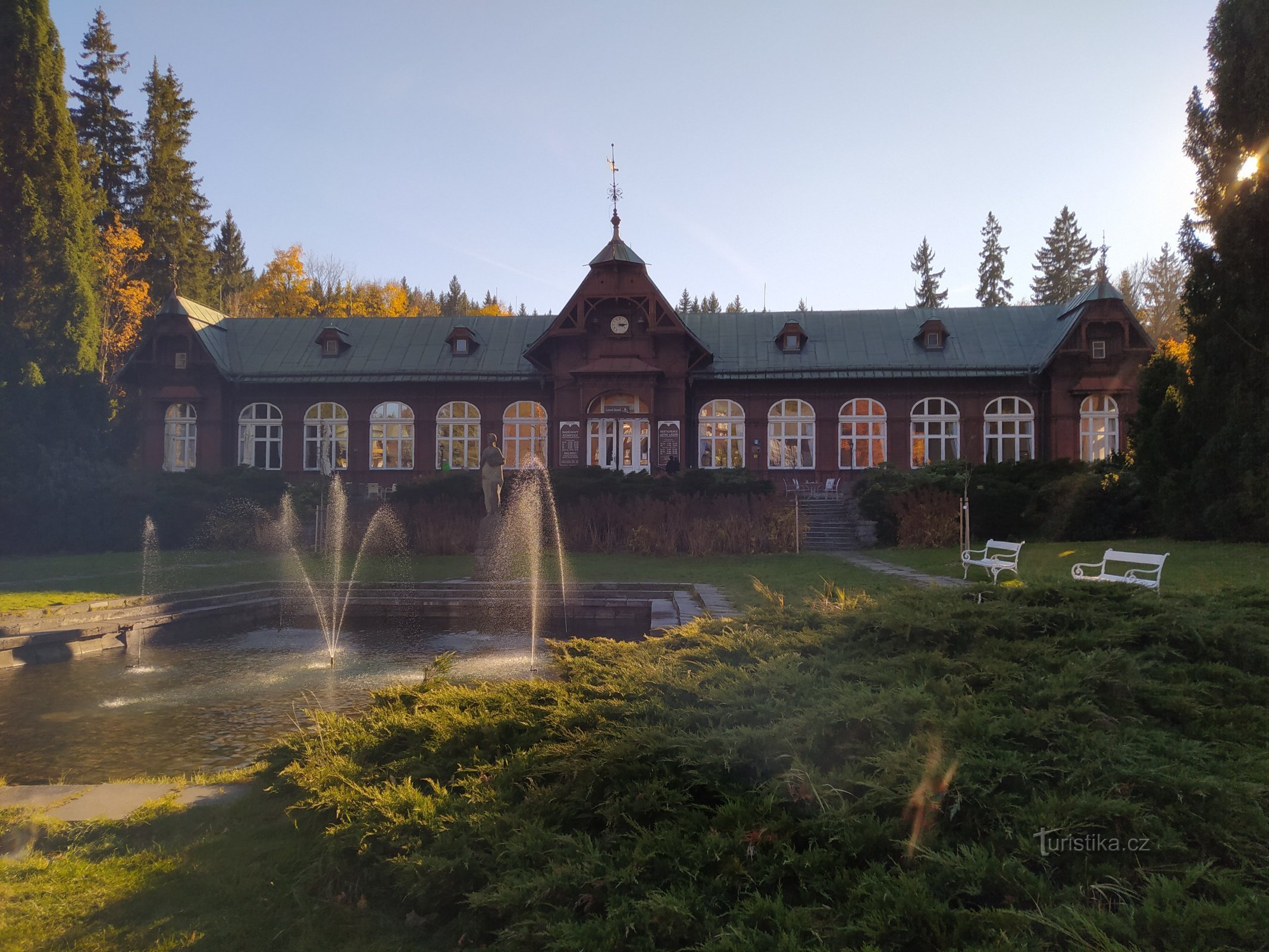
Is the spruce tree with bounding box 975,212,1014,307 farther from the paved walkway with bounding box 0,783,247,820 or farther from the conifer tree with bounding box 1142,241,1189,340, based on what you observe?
the paved walkway with bounding box 0,783,247,820

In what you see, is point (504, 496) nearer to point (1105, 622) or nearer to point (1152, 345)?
point (1105, 622)

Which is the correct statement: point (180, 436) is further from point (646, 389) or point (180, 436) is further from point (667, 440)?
point (667, 440)

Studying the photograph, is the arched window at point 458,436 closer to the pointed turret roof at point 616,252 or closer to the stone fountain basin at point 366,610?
the pointed turret roof at point 616,252

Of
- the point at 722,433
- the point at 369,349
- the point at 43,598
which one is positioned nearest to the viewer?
the point at 43,598

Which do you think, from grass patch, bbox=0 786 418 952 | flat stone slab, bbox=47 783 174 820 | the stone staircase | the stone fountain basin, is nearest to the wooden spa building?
the stone staircase

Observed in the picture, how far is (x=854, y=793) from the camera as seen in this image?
3230 millimetres

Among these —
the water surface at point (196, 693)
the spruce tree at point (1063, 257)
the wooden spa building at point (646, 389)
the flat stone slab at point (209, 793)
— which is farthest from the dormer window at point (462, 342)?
the spruce tree at point (1063, 257)

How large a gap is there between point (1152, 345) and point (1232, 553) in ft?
56.2

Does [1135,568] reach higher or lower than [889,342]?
lower

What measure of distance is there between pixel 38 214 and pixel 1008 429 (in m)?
32.8

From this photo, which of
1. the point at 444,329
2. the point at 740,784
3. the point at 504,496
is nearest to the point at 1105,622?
the point at 740,784

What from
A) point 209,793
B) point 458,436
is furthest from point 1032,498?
point 458,436

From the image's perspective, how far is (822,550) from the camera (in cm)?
2128

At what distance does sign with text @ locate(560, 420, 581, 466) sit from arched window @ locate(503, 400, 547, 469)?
174cm
